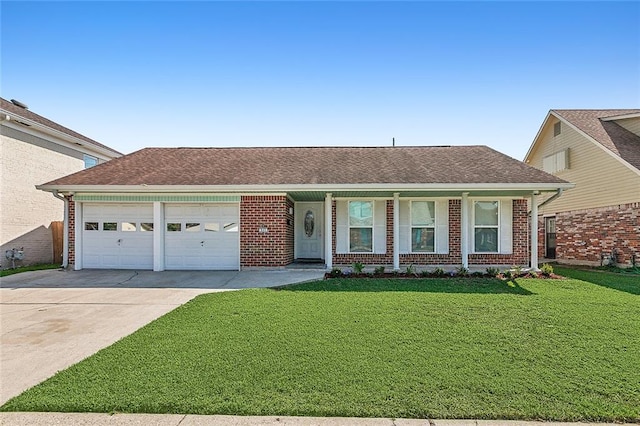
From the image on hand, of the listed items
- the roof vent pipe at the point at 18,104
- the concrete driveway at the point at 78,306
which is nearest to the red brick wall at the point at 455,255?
the concrete driveway at the point at 78,306

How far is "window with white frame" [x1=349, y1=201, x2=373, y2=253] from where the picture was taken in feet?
41.8

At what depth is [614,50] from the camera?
1148 cm

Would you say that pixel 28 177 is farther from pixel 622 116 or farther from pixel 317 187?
pixel 622 116

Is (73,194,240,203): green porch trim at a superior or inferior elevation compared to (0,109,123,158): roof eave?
inferior

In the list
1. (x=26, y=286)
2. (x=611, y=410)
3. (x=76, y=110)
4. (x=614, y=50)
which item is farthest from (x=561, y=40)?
(x=26, y=286)

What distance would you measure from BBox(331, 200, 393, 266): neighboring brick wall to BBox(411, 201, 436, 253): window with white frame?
0.79 m

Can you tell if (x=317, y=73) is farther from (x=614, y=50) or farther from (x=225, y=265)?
(x=614, y=50)

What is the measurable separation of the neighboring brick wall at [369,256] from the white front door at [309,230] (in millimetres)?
1445

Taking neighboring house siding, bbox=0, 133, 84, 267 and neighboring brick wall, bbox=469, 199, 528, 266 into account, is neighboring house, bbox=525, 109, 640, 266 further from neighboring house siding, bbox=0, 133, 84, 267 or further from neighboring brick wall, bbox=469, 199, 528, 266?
neighboring house siding, bbox=0, 133, 84, 267

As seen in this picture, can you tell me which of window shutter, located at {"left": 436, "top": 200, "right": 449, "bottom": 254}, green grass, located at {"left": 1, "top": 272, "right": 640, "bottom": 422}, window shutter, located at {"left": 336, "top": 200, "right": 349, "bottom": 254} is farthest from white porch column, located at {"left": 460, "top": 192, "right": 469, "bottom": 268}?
green grass, located at {"left": 1, "top": 272, "right": 640, "bottom": 422}

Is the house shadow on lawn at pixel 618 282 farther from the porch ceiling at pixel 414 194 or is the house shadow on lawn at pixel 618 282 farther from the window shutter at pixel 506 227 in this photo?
the porch ceiling at pixel 414 194

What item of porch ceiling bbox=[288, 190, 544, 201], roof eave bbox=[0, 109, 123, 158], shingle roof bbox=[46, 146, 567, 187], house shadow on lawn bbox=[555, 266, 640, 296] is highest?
roof eave bbox=[0, 109, 123, 158]

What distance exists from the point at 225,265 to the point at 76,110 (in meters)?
7.49

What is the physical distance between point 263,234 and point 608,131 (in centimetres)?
1599
